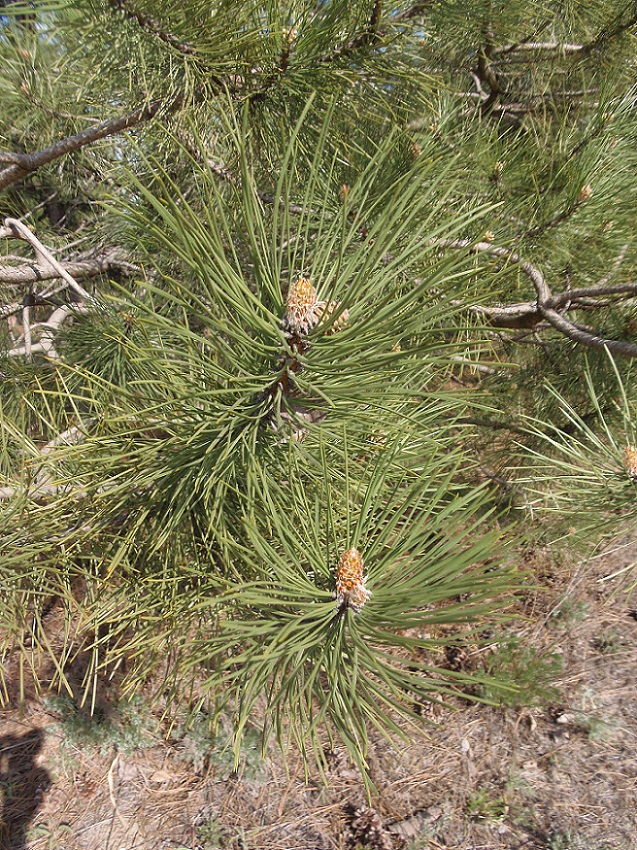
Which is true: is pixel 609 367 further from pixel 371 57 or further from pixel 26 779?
pixel 26 779

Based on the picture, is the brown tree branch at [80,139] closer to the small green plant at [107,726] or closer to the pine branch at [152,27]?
the pine branch at [152,27]

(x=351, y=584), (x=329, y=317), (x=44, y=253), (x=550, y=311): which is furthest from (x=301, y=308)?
(x=550, y=311)

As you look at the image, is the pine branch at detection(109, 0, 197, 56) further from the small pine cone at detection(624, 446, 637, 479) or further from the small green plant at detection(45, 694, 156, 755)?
the small green plant at detection(45, 694, 156, 755)

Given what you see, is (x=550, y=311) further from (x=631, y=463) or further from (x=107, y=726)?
(x=107, y=726)

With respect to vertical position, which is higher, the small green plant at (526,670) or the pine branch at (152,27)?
the pine branch at (152,27)

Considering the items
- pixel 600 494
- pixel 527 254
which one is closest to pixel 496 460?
pixel 527 254

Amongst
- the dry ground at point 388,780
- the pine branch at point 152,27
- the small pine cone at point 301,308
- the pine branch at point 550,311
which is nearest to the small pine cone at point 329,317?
the small pine cone at point 301,308
